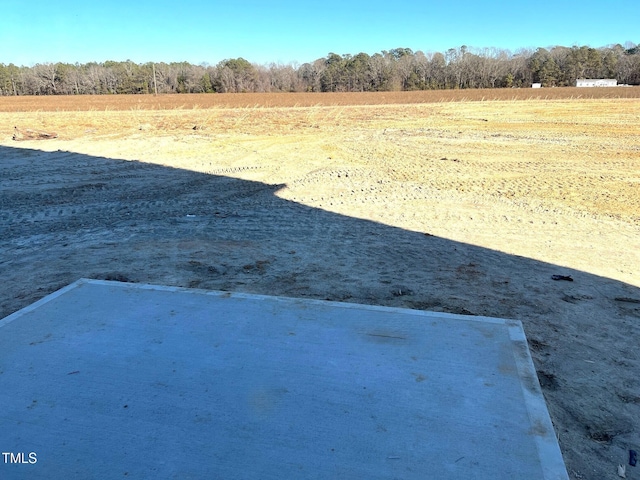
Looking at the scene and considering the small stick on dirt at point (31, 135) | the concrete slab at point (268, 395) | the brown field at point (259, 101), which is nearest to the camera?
the concrete slab at point (268, 395)

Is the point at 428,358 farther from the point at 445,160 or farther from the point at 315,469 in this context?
the point at 445,160

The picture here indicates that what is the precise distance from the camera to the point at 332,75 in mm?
85812

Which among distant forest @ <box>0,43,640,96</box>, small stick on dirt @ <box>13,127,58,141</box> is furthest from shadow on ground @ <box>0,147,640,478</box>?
distant forest @ <box>0,43,640,96</box>

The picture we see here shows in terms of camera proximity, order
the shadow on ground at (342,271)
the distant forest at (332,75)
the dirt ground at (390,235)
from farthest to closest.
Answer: the distant forest at (332,75) → the dirt ground at (390,235) → the shadow on ground at (342,271)

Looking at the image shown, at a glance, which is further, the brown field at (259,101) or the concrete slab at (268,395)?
the brown field at (259,101)

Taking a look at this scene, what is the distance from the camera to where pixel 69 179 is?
9430mm

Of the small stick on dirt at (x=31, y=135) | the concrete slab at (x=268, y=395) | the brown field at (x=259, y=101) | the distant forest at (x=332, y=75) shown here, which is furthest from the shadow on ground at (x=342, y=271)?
the distant forest at (x=332, y=75)

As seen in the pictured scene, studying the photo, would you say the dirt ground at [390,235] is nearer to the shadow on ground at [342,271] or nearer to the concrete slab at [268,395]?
the shadow on ground at [342,271]

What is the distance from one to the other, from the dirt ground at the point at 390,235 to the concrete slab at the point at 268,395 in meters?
0.54

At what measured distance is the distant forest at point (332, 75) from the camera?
8094 cm

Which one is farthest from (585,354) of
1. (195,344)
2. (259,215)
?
(259,215)

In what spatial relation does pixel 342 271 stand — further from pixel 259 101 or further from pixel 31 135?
pixel 259 101

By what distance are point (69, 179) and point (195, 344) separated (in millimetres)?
8161

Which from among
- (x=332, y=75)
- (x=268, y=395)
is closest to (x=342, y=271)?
(x=268, y=395)
